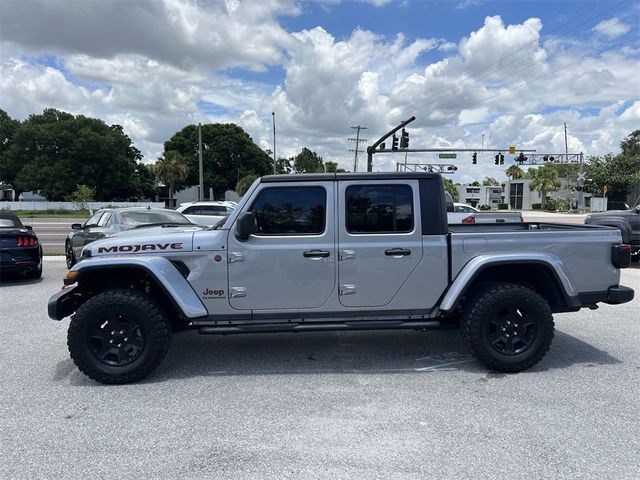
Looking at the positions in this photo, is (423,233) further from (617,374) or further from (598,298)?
(617,374)

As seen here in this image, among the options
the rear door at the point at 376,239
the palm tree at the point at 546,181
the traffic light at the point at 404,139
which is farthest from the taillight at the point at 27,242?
the palm tree at the point at 546,181

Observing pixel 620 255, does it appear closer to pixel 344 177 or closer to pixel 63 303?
pixel 344 177

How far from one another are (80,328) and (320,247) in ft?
7.42

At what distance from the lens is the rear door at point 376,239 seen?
4.62 metres

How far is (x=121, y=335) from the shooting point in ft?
14.8

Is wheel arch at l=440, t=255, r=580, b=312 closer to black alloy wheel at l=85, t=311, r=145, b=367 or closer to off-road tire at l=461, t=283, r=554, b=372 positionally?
off-road tire at l=461, t=283, r=554, b=372

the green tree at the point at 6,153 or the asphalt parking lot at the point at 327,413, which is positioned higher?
the green tree at the point at 6,153

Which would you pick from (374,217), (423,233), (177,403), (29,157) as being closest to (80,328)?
(177,403)

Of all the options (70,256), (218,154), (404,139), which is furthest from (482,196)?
(70,256)

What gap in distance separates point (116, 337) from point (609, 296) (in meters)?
4.68

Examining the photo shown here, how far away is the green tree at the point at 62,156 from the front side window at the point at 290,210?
2233 inches

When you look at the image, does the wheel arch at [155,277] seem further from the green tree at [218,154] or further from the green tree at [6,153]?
the green tree at [218,154]

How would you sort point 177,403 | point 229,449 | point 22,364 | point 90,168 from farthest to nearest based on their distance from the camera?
1. point 90,168
2. point 22,364
3. point 177,403
4. point 229,449

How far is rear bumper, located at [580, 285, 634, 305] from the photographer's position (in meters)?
4.77
